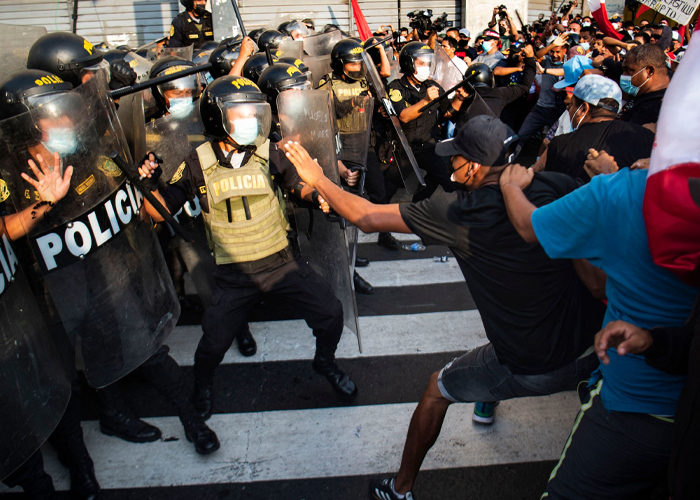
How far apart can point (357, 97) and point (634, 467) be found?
154 inches

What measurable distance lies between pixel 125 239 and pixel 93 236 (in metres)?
0.20

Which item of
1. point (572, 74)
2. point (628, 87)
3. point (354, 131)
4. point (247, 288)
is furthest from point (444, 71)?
point (247, 288)

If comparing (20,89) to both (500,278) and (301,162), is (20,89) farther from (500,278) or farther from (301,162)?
(500,278)

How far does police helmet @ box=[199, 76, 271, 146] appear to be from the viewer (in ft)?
9.27

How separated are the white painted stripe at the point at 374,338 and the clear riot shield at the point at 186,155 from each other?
1.75 feet

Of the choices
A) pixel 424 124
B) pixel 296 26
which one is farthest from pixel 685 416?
pixel 296 26

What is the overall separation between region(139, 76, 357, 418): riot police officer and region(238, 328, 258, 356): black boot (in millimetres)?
694

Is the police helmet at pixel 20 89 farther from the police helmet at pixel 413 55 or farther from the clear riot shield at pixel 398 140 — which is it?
the police helmet at pixel 413 55

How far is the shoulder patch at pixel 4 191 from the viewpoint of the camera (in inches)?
77.7

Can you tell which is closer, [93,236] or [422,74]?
[93,236]

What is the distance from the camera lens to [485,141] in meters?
2.07

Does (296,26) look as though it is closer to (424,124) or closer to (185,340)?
(424,124)

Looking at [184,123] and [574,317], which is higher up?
[184,123]

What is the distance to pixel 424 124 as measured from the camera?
215 inches
